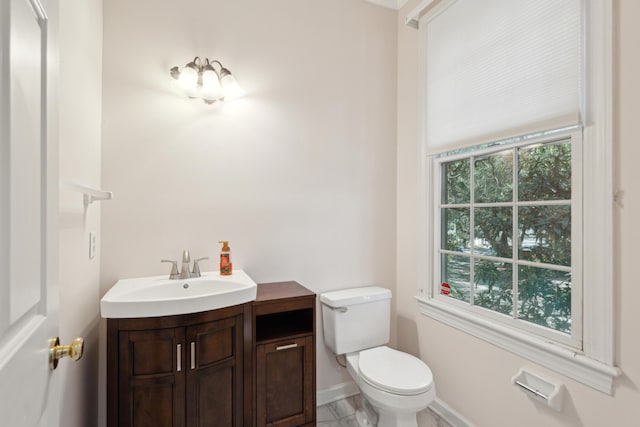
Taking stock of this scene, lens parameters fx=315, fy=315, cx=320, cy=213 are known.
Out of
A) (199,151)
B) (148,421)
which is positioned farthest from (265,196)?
(148,421)

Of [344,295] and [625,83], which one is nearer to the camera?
[625,83]

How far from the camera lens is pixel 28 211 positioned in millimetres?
561

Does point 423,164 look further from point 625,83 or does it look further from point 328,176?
point 625,83

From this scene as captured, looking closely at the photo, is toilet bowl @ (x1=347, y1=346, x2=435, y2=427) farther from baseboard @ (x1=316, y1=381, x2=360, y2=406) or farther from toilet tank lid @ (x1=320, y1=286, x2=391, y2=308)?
baseboard @ (x1=316, y1=381, x2=360, y2=406)

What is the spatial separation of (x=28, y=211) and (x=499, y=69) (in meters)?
1.92

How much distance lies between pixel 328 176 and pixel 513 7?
1312 mm

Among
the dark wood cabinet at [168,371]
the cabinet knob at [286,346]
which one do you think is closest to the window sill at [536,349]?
the cabinet knob at [286,346]

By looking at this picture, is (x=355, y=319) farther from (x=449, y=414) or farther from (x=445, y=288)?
(x=449, y=414)

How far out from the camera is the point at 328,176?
2145mm

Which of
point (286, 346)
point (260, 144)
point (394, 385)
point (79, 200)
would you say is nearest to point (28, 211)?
point (79, 200)

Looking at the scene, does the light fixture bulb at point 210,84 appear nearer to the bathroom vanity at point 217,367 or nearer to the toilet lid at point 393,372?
the bathroom vanity at point 217,367

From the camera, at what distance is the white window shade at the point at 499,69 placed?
1.33 m

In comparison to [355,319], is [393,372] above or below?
below

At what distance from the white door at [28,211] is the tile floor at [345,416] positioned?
160 centimetres
